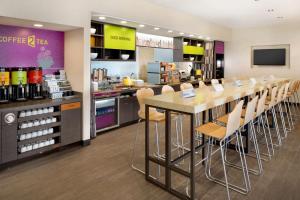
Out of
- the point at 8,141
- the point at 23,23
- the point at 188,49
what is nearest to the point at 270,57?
the point at 188,49

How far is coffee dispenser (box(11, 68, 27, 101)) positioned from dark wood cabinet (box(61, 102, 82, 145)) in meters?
0.61

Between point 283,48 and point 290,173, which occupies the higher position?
point 283,48

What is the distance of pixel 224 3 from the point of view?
5473mm

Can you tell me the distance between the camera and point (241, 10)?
6168 mm

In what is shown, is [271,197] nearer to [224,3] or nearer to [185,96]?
[185,96]

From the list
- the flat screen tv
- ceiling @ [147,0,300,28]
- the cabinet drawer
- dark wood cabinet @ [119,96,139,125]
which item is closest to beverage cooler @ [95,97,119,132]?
dark wood cabinet @ [119,96,139,125]

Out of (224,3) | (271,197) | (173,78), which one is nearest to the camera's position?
(271,197)

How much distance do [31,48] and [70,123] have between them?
1.42 m

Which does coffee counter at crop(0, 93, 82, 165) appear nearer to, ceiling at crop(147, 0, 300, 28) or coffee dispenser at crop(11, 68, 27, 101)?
coffee dispenser at crop(11, 68, 27, 101)

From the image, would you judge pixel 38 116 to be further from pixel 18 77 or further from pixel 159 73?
pixel 159 73

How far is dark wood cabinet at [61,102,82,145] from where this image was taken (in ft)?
12.8

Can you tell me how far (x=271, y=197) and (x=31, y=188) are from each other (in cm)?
262

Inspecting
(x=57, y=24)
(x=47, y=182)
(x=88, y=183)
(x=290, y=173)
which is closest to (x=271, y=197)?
(x=290, y=173)

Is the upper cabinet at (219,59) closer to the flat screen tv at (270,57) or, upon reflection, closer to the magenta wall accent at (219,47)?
the magenta wall accent at (219,47)
